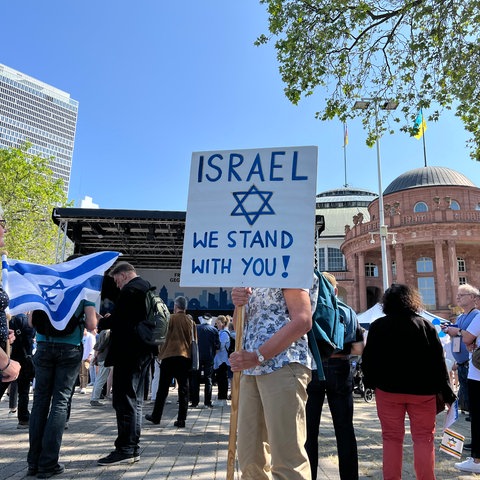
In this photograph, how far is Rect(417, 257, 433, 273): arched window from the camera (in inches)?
1708

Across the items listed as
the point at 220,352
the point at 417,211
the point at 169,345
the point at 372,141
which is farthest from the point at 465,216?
the point at 169,345

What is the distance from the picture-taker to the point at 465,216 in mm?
40750

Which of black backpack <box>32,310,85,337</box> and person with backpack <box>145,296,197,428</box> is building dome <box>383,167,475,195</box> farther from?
black backpack <box>32,310,85,337</box>

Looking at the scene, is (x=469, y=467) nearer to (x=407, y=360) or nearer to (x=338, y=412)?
(x=338, y=412)

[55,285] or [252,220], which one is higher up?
[252,220]

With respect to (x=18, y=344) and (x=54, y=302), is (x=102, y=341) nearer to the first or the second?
(x=18, y=344)

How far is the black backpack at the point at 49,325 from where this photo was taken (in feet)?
→ 14.0

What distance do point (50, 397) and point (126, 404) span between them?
738 mm

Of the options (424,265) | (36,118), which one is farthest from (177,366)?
(36,118)

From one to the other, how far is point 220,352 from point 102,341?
2763 millimetres

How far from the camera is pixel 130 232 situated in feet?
61.1

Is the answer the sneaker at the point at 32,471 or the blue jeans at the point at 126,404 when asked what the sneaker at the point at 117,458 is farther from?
the sneaker at the point at 32,471

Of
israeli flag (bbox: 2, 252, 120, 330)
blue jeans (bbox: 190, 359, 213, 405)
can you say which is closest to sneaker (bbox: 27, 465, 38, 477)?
israeli flag (bbox: 2, 252, 120, 330)

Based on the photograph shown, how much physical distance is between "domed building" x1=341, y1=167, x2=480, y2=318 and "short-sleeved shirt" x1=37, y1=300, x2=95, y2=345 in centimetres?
3637
